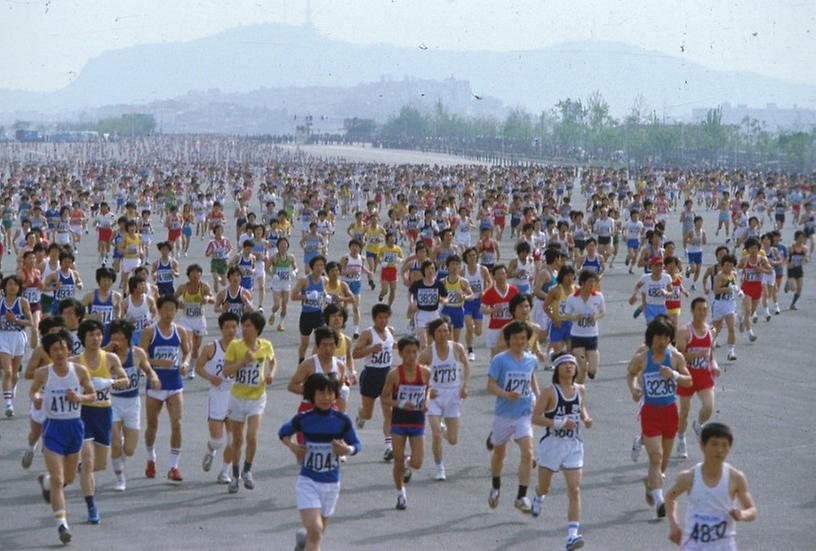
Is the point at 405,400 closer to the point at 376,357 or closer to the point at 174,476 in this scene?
the point at 376,357

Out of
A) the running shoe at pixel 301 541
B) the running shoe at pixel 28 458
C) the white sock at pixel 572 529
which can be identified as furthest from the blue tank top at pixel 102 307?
the white sock at pixel 572 529

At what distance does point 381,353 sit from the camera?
496 inches

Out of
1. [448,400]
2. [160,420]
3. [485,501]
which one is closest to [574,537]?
[485,501]

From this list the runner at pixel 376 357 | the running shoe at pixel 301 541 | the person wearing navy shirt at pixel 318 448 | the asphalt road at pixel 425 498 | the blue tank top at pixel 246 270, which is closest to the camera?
the person wearing navy shirt at pixel 318 448

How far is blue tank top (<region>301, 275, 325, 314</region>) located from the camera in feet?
55.3

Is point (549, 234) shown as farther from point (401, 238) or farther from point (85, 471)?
point (85, 471)

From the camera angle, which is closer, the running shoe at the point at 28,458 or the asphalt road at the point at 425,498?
the asphalt road at the point at 425,498

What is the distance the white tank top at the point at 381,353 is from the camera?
1244 centimetres

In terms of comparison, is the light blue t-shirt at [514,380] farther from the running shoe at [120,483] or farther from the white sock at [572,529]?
the running shoe at [120,483]

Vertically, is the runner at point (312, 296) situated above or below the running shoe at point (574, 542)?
above

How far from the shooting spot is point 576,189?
3403 inches

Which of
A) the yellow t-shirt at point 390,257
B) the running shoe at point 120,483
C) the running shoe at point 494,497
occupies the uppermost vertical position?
the yellow t-shirt at point 390,257

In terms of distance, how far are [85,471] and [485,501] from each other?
3245 mm

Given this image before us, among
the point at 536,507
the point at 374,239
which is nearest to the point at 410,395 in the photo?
the point at 536,507
